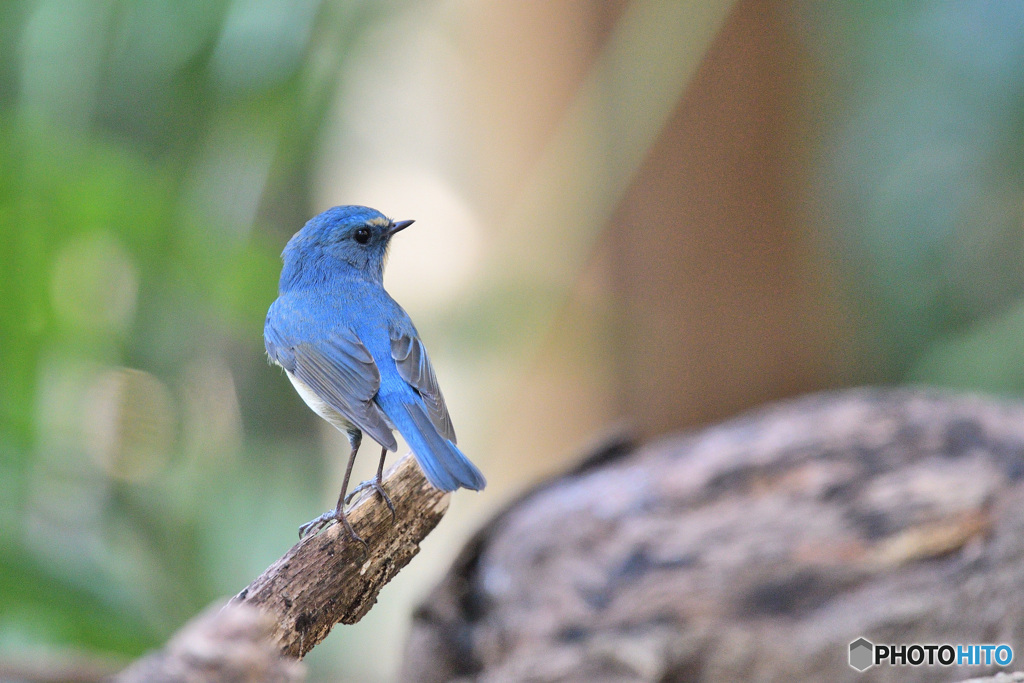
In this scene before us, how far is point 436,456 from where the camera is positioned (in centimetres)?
126

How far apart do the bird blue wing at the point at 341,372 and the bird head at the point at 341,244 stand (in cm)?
14

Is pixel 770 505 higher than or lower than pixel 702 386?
lower

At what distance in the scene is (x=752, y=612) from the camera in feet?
7.75

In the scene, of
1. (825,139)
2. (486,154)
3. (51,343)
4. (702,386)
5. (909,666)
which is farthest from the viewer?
(825,139)

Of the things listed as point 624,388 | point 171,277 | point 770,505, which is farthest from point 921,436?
point 171,277

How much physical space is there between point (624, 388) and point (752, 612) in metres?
1.66

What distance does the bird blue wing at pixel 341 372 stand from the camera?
143 cm

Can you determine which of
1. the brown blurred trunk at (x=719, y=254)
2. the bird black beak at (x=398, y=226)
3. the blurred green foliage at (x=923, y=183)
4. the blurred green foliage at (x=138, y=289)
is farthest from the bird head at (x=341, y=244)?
the blurred green foliage at (x=923, y=183)

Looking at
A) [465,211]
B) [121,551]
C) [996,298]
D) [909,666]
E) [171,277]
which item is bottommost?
[909,666]

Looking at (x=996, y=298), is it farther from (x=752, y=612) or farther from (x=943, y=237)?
(x=752, y=612)

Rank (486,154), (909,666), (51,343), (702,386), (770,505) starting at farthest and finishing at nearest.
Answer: (486,154), (702,386), (51,343), (770,505), (909,666)

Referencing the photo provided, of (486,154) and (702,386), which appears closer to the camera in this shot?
(702,386)

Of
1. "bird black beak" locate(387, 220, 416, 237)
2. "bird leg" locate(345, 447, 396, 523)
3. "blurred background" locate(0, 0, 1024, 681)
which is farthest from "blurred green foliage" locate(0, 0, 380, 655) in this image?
"bird leg" locate(345, 447, 396, 523)

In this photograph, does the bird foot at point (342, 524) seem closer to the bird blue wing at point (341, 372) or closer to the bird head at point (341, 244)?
the bird blue wing at point (341, 372)
